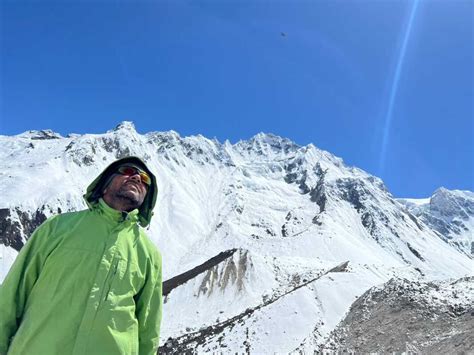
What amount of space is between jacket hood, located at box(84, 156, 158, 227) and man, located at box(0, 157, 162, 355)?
1 cm

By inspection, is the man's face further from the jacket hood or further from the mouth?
the jacket hood

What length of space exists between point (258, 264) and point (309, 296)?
25.0m

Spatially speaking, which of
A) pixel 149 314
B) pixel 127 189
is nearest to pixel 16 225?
pixel 127 189

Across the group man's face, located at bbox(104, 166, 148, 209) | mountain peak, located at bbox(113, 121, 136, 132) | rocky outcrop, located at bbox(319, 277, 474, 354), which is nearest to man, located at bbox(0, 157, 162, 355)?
man's face, located at bbox(104, 166, 148, 209)

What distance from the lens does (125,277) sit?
3920 mm

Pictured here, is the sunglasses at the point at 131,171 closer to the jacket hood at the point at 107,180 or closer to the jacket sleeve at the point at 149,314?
the jacket hood at the point at 107,180

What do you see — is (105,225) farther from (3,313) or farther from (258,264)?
(258,264)

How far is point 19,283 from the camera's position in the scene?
12.5 ft

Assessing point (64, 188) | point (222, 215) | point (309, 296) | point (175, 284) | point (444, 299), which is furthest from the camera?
point (222, 215)

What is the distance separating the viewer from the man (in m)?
3.52

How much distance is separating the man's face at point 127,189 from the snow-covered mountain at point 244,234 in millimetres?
32832

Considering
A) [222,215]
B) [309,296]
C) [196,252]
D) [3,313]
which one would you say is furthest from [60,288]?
[222,215]

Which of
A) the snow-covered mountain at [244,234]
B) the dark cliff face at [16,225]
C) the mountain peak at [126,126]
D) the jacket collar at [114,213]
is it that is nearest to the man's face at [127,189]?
the jacket collar at [114,213]

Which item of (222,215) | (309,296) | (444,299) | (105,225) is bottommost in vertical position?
(105,225)
